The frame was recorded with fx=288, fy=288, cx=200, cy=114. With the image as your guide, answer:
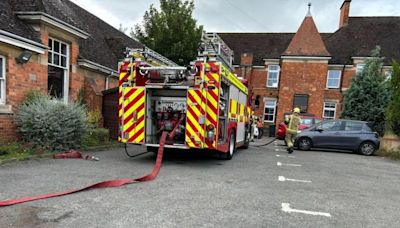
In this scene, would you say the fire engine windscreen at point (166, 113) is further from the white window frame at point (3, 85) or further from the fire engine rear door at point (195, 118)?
the white window frame at point (3, 85)

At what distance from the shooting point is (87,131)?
888 cm

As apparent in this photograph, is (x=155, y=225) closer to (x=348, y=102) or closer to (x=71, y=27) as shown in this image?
(x=71, y=27)

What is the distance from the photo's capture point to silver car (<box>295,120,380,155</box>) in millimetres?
12539

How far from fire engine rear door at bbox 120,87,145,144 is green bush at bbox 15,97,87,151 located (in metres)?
1.90

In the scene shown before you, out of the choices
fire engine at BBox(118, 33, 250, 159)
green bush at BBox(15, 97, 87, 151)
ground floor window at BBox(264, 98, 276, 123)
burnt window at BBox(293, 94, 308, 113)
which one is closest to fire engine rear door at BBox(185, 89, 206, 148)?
fire engine at BBox(118, 33, 250, 159)

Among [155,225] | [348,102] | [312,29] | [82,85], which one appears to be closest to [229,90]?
[155,225]

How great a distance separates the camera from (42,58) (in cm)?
954

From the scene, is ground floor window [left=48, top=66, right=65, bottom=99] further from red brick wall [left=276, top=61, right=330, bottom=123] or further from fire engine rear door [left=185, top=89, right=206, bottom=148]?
red brick wall [left=276, top=61, right=330, bottom=123]

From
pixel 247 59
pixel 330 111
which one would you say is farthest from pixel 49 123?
pixel 330 111

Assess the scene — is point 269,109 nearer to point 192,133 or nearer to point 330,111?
point 330,111

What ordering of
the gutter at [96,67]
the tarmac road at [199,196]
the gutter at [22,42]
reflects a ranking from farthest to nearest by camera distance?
the gutter at [96,67]
the gutter at [22,42]
the tarmac road at [199,196]

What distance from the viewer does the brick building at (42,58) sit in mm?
8195

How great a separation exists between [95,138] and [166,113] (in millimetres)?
3680

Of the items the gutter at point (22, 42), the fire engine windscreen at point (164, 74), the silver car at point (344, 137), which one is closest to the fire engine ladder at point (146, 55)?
the fire engine windscreen at point (164, 74)
